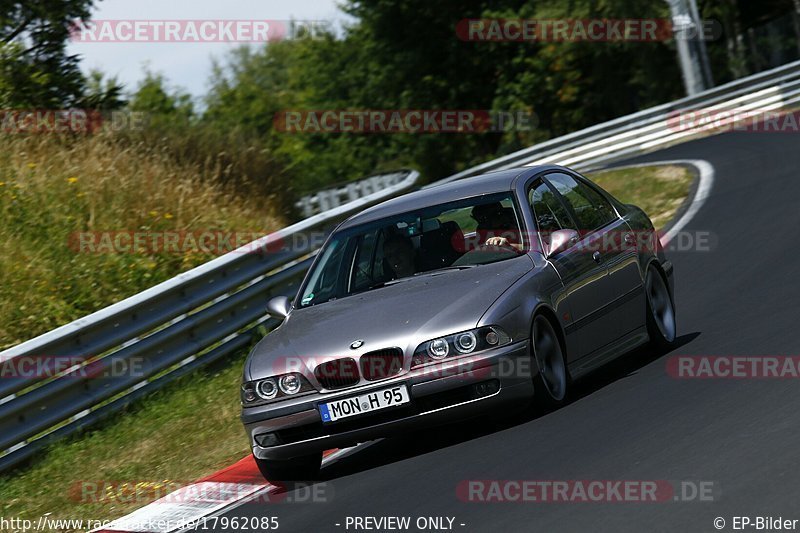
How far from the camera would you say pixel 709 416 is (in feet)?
23.7

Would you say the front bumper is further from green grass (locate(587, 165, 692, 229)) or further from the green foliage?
the green foliage

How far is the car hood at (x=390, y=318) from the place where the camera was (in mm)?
7496

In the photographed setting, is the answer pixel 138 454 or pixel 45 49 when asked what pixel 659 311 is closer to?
pixel 138 454

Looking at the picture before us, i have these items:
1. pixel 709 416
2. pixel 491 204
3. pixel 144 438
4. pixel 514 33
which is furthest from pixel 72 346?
pixel 514 33

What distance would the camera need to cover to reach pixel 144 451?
32.3 ft

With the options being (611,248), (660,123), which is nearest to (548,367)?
(611,248)

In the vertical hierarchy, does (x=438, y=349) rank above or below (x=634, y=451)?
above

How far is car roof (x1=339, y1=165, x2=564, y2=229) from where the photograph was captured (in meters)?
8.85

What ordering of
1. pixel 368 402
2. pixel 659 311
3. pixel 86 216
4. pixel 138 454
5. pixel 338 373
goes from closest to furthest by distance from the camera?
1. pixel 368 402
2. pixel 338 373
3. pixel 659 311
4. pixel 138 454
5. pixel 86 216

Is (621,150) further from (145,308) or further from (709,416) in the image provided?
(709,416)

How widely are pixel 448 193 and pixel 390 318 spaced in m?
1.54

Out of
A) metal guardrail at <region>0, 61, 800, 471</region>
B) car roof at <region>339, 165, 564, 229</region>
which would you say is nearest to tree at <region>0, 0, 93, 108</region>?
metal guardrail at <region>0, 61, 800, 471</region>

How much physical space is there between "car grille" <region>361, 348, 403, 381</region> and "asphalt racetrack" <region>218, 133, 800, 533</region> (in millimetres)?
558

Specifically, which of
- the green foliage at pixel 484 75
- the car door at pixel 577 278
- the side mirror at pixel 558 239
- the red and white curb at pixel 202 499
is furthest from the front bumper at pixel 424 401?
the green foliage at pixel 484 75
